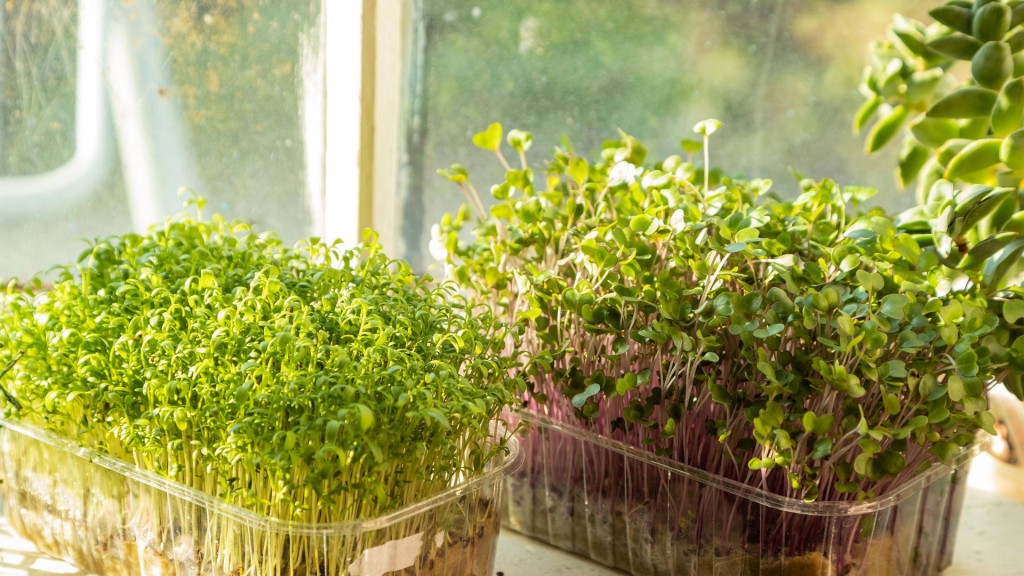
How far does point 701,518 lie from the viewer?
0.89m

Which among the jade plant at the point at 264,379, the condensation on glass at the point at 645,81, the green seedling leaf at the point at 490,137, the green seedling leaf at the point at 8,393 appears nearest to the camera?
the jade plant at the point at 264,379

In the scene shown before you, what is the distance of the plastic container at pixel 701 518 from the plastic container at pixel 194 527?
128mm

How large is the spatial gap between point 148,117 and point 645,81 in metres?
0.76

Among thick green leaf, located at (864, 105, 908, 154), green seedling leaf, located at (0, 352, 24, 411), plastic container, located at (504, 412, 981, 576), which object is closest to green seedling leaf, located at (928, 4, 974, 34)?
thick green leaf, located at (864, 105, 908, 154)

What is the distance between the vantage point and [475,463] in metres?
0.83

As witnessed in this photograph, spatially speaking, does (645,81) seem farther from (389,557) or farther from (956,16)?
(389,557)

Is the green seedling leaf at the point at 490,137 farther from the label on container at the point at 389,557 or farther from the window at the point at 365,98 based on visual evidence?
the label on container at the point at 389,557

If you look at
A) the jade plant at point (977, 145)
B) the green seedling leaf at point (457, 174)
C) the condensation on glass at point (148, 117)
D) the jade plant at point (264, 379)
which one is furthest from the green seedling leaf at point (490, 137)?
the jade plant at point (977, 145)

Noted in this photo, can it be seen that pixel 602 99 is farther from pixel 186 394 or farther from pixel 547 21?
pixel 186 394

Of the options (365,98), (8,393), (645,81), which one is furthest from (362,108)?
(8,393)

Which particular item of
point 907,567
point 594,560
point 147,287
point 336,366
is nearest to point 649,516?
point 594,560

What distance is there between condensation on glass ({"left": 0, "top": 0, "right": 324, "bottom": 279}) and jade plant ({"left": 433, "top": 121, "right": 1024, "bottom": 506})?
448mm

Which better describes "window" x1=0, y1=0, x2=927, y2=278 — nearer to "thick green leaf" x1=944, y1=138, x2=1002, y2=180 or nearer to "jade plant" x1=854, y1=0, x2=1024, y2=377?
"jade plant" x1=854, y1=0, x2=1024, y2=377

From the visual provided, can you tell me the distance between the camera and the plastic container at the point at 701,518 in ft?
2.78
